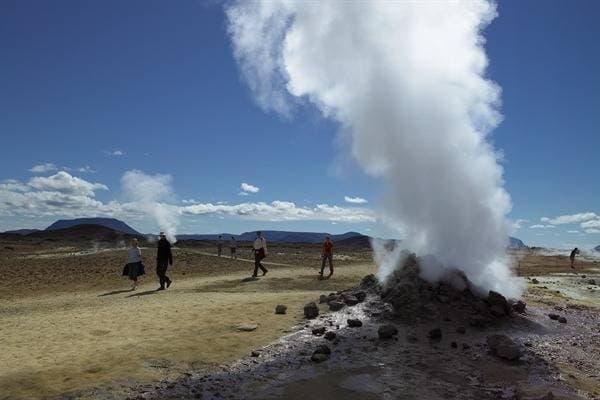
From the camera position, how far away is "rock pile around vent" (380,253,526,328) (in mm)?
13531

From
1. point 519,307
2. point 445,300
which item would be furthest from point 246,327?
point 519,307

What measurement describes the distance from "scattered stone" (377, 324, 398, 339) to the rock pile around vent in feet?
4.15

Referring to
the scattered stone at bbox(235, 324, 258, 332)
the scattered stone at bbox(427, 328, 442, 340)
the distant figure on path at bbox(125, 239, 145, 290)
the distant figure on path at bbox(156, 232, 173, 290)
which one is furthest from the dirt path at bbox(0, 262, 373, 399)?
the scattered stone at bbox(427, 328, 442, 340)

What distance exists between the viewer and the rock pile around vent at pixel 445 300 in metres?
13.5

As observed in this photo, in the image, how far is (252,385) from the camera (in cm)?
916

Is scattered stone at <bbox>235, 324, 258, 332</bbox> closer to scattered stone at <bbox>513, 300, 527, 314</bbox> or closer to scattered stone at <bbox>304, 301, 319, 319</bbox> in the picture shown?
scattered stone at <bbox>304, 301, 319, 319</bbox>

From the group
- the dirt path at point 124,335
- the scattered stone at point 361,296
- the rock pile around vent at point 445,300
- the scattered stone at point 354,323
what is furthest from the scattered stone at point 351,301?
the scattered stone at point 354,323

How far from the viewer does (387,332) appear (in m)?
12.1

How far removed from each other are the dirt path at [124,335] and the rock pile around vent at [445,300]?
8.97ft

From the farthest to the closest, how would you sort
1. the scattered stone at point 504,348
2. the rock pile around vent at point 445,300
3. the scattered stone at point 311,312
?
the scattered stone at point 311,312, the rock pile around vent at point 445,300, the scattered stone at point 504,348

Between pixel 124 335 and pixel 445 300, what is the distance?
25.8 ft

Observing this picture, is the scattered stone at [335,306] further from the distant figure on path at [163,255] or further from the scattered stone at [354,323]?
the distant figure on path at [163,255]

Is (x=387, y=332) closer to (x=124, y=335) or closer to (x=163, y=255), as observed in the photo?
(x=124, y=335)

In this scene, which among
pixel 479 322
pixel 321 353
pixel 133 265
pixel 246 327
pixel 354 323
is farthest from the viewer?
pixel 133 265
